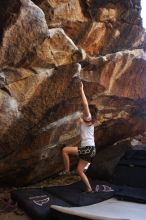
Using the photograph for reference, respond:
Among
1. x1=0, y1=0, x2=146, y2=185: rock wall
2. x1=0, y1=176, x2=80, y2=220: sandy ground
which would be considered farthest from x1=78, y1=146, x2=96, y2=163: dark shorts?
x1=0, y1=176, x2=80, y2=220: sandy ground

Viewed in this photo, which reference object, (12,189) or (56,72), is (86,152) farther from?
(12,189)

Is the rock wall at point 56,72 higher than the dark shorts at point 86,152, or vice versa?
the rock wall at point 56,72

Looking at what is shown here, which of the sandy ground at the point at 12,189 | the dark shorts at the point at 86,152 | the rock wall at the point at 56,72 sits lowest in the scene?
the sandy ground at the point at 12,189

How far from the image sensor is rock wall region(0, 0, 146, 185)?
5.53 metres

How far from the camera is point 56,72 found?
20.3 feet

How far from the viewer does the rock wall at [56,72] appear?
553cm

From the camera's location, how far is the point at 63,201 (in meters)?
6.82

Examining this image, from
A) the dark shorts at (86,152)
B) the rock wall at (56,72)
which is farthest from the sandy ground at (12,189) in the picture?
the dark shorts at (86,152)

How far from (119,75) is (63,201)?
3.05 meters

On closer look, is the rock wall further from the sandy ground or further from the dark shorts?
the dark shorts

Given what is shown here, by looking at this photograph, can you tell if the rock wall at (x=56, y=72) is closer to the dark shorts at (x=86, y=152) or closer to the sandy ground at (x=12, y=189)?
the sandy ground at (x=12, y=189)

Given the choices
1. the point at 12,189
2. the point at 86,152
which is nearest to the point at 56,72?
the point at 86,152

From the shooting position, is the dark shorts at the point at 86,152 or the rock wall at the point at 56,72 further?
the dark shorts at the point at 86,152

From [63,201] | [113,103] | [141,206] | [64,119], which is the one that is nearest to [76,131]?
[64,119]
